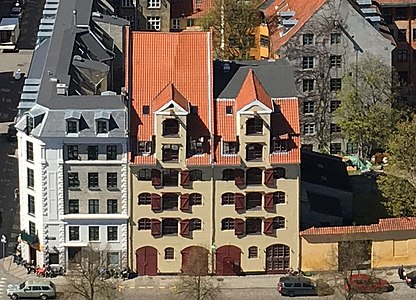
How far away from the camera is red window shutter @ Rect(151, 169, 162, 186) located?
176 metres

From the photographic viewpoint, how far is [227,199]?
17725 centimetres

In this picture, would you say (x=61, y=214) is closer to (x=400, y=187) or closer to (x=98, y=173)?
(x=98, y=173)

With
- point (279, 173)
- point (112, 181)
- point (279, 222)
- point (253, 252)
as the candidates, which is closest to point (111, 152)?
point (112, 181)

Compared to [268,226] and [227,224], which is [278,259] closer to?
[268,226]

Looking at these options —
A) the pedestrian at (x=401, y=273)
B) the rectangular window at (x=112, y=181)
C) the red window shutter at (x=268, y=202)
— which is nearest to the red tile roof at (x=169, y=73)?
the rectangular window at (x=112, y=181)

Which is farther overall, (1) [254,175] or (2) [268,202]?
(2) [268,202]

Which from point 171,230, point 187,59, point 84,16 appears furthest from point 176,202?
point 84,16

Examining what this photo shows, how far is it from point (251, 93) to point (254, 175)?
A: 884 centimetres

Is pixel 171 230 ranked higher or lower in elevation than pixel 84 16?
lower

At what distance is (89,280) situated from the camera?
165875 millimetres

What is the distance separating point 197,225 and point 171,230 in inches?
113

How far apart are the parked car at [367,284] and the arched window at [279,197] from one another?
38.0 ft

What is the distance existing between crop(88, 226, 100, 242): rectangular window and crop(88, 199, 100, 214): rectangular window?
1.81 meters

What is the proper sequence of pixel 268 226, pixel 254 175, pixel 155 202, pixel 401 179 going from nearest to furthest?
pixel 155 202 → pixel 254 175 → pixel 268 226 → pixel 401 179
